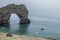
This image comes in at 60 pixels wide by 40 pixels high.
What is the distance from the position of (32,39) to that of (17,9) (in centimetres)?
5349

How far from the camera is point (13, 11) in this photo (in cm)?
8544

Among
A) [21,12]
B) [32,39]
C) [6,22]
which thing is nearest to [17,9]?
[21,12]

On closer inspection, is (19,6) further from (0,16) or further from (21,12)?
(0,16)

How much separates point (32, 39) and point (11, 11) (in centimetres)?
5196

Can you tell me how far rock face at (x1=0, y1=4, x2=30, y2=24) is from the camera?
268 ft

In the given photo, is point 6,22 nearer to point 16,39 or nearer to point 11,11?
point 11,11

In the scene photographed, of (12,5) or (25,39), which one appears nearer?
(25,39)

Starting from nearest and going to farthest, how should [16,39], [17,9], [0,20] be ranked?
[16,39] < [0,20] < [17,9]

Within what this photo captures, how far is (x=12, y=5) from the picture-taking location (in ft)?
284

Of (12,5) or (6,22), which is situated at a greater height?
(12,5)

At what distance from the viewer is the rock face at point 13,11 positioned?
3221 inches

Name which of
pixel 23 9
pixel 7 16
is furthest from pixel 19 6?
pixel 7 16

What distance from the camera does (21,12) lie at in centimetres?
8612

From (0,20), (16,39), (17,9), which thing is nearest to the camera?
(16,39)
